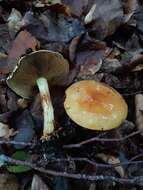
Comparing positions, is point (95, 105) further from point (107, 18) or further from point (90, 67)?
point (107, 18)

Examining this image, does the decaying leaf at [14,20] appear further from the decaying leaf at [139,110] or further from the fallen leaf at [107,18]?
the decaying leaf at [139,110]

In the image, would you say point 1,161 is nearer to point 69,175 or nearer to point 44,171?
point 44,171

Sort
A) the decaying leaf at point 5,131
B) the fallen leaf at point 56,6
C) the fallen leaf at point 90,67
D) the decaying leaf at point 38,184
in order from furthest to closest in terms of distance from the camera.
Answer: the fallen leaf at point 56,6, the fallen leaf at point 90,67, the decaying leaf at point 5,131, the decaying leaf at point 38,184

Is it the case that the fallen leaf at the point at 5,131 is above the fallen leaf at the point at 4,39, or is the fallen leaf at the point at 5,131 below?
below

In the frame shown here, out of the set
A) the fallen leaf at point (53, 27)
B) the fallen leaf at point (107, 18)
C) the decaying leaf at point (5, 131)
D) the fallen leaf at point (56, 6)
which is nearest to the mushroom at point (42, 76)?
the decaying leaf at point (5, 131)

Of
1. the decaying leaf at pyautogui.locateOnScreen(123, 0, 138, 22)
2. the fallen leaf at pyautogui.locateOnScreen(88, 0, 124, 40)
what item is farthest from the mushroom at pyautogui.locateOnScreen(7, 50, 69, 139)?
the decaying leaf at pyautogui.locateOnScreen(123, 0, 138, 22)

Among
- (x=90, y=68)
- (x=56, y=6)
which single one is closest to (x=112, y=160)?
(x=90, y=68)
